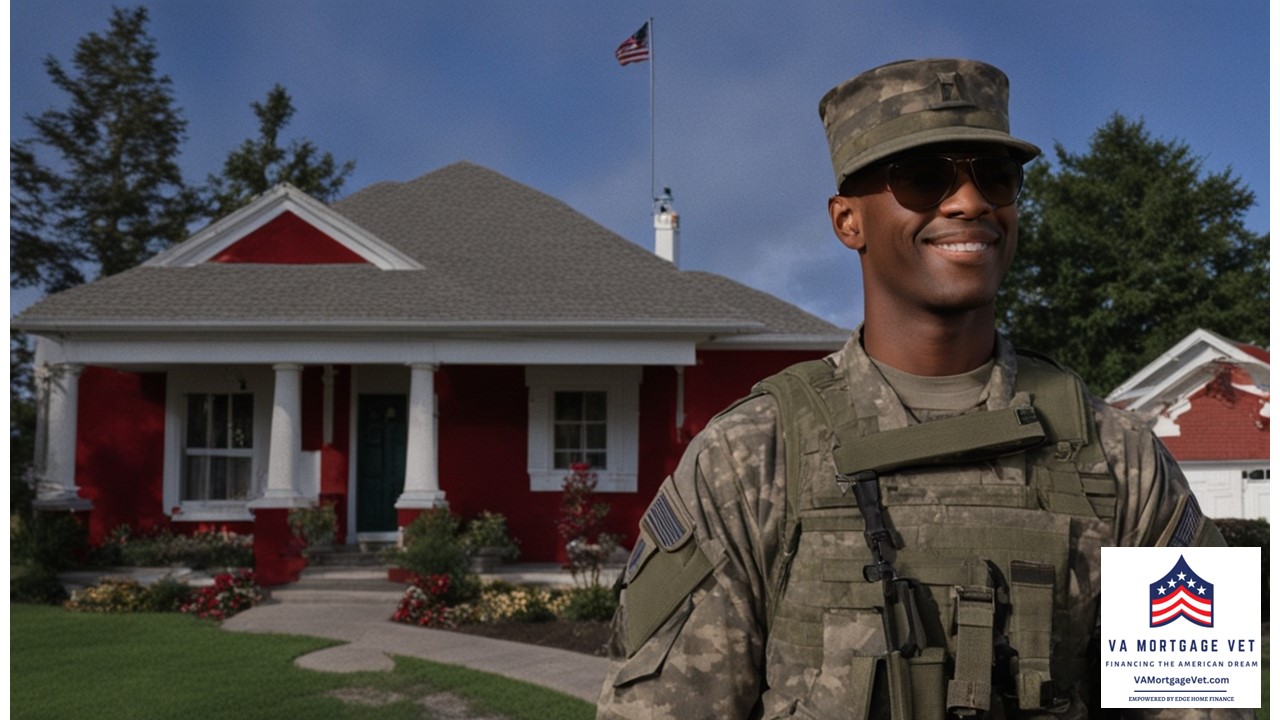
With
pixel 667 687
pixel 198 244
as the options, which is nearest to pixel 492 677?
pixel 667 687

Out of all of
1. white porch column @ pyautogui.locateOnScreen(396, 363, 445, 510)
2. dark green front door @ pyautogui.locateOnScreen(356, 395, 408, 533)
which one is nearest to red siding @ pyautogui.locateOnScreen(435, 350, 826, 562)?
dark green front door @ pyautogui.locateOnScreen(356, 395, 408, 533)

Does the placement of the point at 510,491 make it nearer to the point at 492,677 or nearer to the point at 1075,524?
the point at 492,677

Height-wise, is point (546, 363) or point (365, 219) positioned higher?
point (365, 219)

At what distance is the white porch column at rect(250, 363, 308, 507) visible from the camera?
43.1 ft

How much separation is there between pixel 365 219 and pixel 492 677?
1014 centimetres

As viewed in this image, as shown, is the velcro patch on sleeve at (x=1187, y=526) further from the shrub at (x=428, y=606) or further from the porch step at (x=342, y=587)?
the porch step at (x=342, y=587)

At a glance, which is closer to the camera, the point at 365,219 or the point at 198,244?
the point at 198,244

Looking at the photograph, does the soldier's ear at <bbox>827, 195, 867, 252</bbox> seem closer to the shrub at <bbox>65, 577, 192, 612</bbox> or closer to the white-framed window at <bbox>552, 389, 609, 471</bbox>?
the shrub at <bbox>65, 577, 192, 612</bbox>

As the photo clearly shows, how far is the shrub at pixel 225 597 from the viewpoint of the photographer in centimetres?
1202

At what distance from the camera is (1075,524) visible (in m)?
1.97

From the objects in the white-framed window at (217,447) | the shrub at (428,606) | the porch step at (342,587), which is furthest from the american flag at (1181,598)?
the white-framed window at (217,447)

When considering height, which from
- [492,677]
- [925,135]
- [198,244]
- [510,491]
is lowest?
[492,677]

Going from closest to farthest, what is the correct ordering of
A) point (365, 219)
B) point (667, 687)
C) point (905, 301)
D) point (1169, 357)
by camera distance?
point (667, 687)
point (905, 301)
point (1169, 357)
point (365, 219)

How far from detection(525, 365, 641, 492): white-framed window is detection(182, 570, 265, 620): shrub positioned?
3.85 meters
